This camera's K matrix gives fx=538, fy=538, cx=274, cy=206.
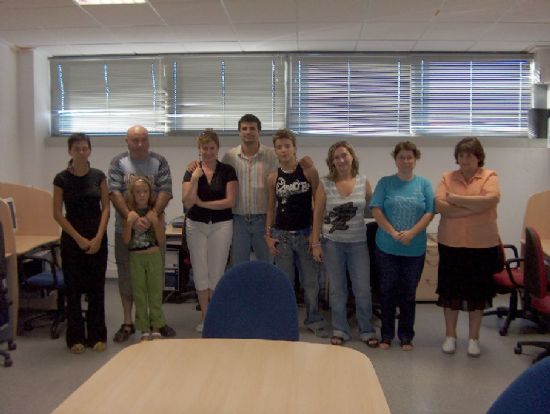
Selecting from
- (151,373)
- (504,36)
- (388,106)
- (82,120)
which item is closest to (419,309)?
(388,106)

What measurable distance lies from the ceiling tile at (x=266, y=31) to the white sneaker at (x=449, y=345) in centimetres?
288

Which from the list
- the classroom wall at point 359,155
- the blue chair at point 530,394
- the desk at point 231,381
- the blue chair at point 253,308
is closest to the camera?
the blue chair at point 530,394

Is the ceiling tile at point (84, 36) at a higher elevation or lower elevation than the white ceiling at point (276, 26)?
higher

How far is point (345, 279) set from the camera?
395 cm

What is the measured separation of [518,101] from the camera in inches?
226

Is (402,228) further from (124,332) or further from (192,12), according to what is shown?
(192,12)

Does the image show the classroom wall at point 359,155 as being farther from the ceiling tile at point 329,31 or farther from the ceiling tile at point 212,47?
the ceiling tile at point 329,31

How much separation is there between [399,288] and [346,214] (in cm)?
65

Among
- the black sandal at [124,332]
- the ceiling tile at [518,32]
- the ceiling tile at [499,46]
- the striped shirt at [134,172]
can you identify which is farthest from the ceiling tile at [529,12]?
the black sandal at [124,332]

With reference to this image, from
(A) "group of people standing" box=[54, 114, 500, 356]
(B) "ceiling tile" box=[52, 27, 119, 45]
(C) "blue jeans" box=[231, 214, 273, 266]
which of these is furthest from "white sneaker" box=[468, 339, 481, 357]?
(B) "ceiling tile" box=[52, 27, 119, 45]

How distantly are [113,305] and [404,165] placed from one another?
2997 millimetres

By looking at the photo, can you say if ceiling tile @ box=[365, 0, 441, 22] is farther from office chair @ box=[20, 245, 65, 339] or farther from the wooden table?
office chair @ box=[20, 245, 65, 339]

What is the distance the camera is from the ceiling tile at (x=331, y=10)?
4078mm

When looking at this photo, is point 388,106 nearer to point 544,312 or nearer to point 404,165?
point 404,165
